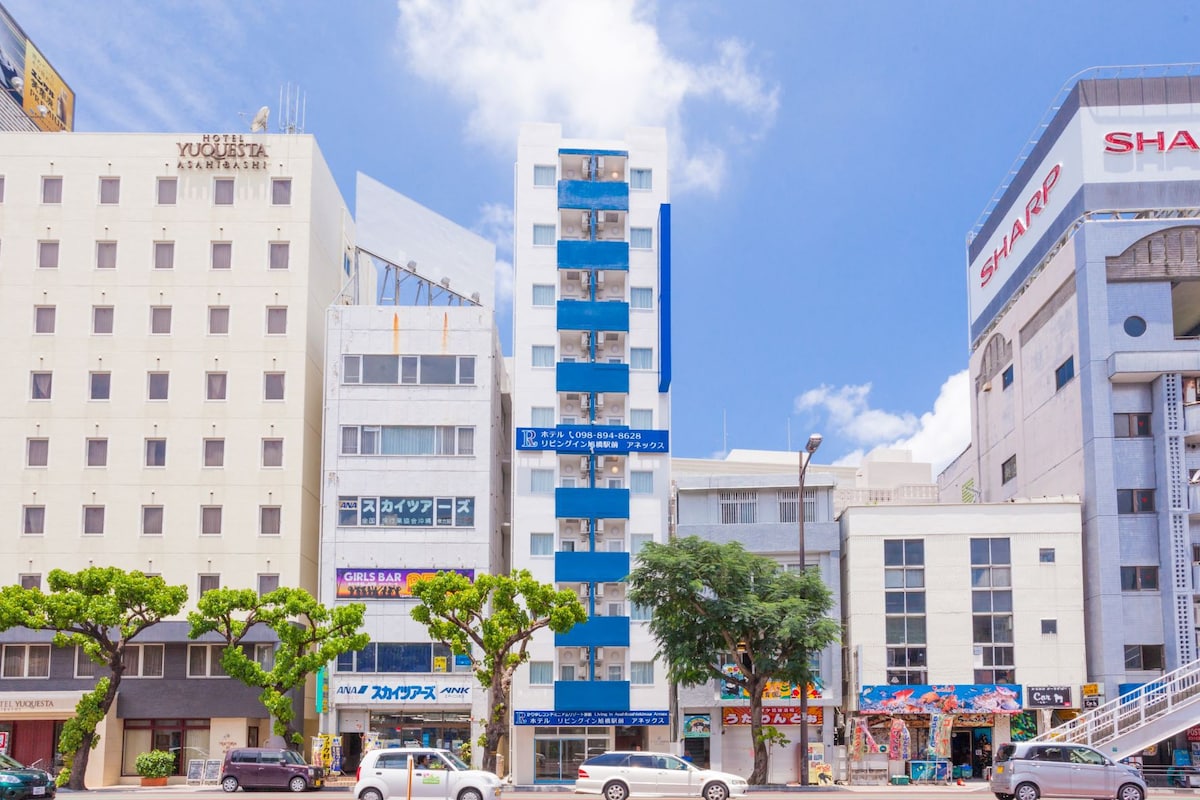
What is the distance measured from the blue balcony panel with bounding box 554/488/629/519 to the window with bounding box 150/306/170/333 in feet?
69.7

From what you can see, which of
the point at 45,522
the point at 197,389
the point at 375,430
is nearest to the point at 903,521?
the point at 375,430

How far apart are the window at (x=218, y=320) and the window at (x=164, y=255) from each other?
3.08 meters

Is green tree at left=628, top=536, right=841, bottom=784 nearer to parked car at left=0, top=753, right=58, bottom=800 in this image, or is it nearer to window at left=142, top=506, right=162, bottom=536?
parked car at left=0, top=753, right=58, bottom=800

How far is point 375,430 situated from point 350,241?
55.8 feet

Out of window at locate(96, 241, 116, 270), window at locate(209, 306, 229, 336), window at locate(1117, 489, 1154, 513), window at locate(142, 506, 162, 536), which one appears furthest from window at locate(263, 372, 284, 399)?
window at locate(1117, 489, 1154, 513)

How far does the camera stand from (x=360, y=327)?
6656 cm

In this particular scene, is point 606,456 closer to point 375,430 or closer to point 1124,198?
point 375,430

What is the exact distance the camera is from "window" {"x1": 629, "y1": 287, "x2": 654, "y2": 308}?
69.6 m

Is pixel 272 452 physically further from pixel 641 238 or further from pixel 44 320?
pixel 641 238

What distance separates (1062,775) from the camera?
39.5 meters

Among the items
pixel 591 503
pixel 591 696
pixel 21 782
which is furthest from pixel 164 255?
pixel 21 782

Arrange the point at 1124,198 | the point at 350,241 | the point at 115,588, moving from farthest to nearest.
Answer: the point at 350,241, the point at 1124,198, the point at 115,588

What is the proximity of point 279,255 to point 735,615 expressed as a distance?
31.0m

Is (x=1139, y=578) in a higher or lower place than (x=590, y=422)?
lower
